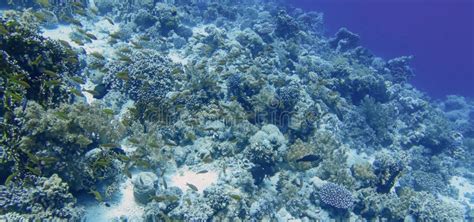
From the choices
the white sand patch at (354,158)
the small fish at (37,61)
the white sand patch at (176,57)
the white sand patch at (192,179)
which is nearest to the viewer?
the small fish at (37,61)

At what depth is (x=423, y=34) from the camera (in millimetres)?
108688

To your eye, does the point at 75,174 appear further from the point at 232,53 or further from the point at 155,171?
the point at 232,53

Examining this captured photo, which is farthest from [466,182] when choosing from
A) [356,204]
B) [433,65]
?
[433,65]

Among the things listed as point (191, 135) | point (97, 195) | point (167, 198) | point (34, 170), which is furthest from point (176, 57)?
point (34, 170)

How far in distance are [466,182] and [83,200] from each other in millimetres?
17325

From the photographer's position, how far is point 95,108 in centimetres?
780

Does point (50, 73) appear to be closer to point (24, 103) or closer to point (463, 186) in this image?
point (24, 103)

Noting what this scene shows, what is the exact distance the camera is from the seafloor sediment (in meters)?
6.46

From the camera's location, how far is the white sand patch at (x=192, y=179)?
28.1 feet

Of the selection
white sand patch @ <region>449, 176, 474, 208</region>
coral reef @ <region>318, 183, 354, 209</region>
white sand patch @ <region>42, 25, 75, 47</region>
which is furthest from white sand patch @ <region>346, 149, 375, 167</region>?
white sand patch @ <region>42, 25, 75, 47</region>

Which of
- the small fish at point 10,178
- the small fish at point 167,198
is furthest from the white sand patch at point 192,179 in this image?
the small fish at point 10,178

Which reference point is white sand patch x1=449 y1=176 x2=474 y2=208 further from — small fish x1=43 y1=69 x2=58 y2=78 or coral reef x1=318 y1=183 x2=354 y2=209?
small fish x1=43 y1=69 x2=58 y2=78

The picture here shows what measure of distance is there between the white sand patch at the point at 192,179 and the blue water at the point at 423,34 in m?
45.8

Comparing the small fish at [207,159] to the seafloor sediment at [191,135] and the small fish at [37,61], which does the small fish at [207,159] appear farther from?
the small fish at [37,61]
